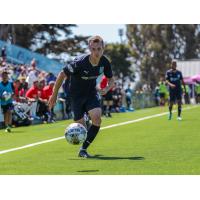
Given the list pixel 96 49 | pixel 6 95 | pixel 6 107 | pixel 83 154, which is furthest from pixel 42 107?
pixel 96 49

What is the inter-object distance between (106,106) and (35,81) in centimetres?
500

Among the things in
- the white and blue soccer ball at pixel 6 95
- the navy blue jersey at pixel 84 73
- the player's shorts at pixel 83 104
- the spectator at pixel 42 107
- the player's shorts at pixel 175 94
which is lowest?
the spectator at pixel 42 107

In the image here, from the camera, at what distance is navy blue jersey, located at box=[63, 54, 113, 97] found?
12023 mm

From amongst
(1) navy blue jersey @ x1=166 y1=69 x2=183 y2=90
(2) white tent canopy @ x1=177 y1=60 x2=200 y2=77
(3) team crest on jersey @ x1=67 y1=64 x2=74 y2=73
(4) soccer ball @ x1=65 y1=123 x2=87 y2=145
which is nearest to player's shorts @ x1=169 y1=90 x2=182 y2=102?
(1) navy blue jersey @ x1=166 y1=69 x2=183 y2=90

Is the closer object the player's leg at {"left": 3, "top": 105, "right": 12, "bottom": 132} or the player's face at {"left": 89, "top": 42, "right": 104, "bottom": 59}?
the player's face at {"left": 89, "top": 42, "right": 104, "bottom": 59}

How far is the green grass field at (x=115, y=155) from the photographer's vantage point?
34.2 ft

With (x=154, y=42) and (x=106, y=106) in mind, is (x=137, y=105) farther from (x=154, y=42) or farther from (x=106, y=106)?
(x=154, y=42)

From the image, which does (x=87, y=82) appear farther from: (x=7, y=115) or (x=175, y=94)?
(x=175, y=94)

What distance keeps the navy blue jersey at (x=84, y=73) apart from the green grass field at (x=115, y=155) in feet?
3.84

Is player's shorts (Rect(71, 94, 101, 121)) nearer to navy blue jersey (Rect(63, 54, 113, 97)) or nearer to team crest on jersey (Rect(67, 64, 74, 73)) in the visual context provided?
navy blue jersey (Rect(63, 54, 113, 97))

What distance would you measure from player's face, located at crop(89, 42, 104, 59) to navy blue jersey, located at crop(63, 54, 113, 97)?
0.24 m

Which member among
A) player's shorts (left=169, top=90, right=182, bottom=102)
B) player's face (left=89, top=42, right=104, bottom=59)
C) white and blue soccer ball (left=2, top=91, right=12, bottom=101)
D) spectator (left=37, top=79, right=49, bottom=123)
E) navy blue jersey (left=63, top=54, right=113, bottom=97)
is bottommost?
spectator (left=37, top=79, right=49, bottom=123)

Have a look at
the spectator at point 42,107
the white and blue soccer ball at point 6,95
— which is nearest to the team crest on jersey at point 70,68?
the white and blue soccer ball at point 6,95

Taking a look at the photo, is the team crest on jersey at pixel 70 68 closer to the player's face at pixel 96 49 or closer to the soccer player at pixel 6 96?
the player's face at pixel 96 49
